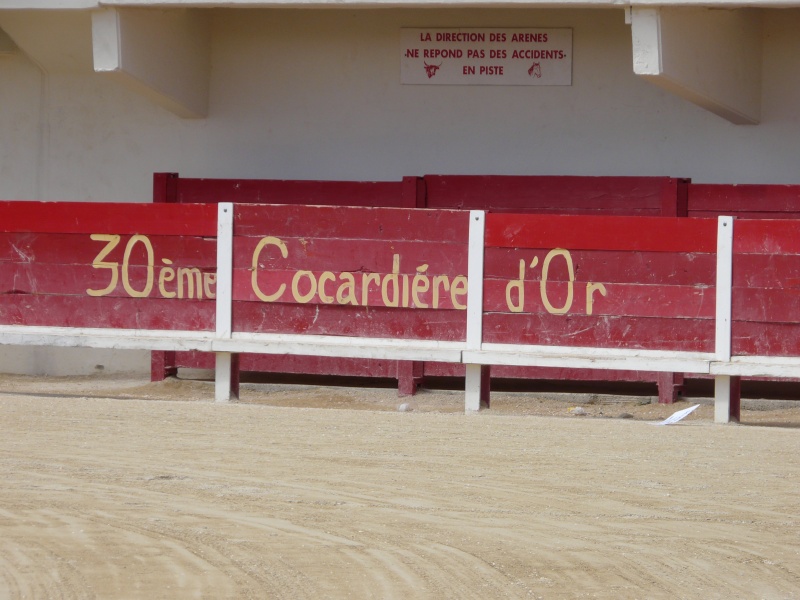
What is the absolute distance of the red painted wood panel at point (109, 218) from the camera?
8773mm

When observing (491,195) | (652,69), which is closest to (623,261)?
(652,69)

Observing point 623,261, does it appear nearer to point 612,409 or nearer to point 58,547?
point 612,409

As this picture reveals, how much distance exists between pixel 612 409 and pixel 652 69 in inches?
105

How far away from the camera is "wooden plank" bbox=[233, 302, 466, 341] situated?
8.51m

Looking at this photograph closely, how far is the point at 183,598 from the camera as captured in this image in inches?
152

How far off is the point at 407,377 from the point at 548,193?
6.30 feet

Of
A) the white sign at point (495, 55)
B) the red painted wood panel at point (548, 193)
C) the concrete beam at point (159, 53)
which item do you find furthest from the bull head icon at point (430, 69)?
the concrete beam at point (159, 53)

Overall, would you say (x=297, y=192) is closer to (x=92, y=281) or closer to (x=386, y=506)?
(x=92, y=281)

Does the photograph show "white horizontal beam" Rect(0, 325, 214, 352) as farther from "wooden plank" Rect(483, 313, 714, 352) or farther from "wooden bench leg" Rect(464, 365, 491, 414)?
"wooden plank" Rect(483, 313, 714, 352)

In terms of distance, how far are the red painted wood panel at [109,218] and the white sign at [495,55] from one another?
10.5 ft

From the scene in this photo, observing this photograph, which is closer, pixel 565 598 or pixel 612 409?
pixel 565 598

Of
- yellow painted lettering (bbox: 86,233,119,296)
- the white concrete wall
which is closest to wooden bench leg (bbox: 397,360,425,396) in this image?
the white concrete wall

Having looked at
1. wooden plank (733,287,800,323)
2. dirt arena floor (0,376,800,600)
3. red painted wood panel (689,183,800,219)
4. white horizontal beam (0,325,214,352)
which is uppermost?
red painted wood panel (689,183,800,219)

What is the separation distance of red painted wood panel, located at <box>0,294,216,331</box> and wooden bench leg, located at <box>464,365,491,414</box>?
1786mm
